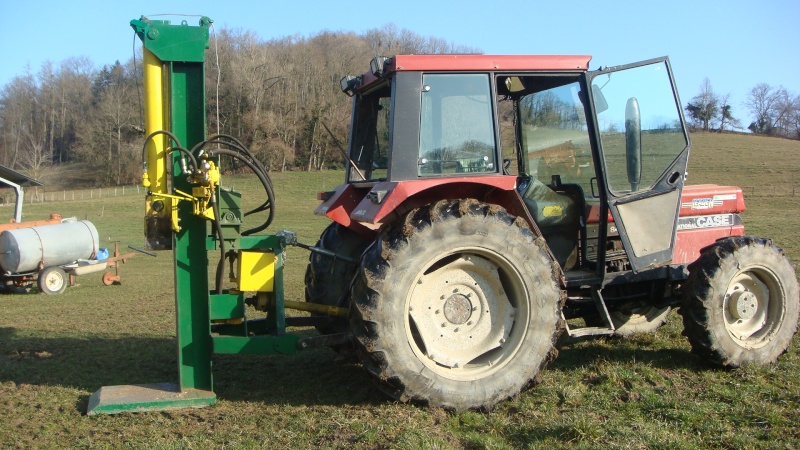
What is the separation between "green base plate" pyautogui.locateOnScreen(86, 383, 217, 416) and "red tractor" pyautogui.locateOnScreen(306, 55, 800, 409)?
1.32m

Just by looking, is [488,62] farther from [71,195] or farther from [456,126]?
[71,195]

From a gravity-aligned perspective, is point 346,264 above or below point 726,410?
above

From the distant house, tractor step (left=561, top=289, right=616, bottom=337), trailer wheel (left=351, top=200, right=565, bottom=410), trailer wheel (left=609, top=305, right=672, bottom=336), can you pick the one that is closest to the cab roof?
trailer wheel (left=351, top=200, right=565, bottom=410)

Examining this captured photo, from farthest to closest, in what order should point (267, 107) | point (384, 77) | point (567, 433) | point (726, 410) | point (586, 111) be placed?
point (267, 107) < point (586, 111) < point (384, 77) < point (726, 410) < point (567, 433)

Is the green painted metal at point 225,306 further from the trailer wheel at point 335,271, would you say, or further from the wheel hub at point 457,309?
the wheel hub at point 457,309

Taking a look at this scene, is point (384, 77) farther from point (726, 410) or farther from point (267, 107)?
point (267, 107)

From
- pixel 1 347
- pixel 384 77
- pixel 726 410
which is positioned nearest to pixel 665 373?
pixel 726 410

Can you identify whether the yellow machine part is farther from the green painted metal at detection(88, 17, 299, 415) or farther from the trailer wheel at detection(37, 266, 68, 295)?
the trailer wheel at detection(37, 266, 68, 295)

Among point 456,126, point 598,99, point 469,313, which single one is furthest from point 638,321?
point 456,126

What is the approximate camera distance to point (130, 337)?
7.63 meters

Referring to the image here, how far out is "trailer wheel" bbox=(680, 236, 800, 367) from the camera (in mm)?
5348

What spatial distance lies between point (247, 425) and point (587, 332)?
103 inches

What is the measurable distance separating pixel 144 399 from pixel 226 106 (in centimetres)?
3909

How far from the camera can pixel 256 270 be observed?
522 cm
